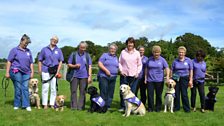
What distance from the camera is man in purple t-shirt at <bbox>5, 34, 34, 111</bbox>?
972 cm

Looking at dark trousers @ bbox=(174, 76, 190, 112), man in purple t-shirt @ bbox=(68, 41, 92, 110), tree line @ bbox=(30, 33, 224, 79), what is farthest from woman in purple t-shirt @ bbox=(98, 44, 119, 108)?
tree line @ bbox=(30, 33, 224, 79)

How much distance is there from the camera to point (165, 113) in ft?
33.2

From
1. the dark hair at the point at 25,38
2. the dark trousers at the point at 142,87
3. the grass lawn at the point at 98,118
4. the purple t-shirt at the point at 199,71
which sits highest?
the dark hair at the point at 25,38

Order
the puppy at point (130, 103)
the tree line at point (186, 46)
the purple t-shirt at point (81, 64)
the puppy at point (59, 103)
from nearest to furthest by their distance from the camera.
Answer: the puppy at point (130, 103) < the puppy at point (59, 103) < the purple t-shirt at point (81, 64) < the tree line at point (186, 46)

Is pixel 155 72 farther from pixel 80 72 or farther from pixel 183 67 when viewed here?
pixel 80 72

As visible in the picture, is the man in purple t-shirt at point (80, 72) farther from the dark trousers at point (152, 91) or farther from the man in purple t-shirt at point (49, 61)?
the dark trousers at point (152, 91)

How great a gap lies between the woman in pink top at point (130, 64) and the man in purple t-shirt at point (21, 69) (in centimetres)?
261

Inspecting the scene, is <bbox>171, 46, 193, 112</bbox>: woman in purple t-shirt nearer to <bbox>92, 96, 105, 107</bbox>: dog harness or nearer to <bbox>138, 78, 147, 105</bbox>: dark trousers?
<bbox>138, 78, 147, 105</bbox>: dark trousers

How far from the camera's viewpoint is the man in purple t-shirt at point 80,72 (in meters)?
10.2

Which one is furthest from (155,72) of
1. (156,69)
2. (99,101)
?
(99,101)

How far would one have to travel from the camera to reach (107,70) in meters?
10.0

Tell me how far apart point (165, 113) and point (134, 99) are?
1123 millimetres

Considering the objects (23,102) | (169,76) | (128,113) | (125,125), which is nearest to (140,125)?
(125,125)

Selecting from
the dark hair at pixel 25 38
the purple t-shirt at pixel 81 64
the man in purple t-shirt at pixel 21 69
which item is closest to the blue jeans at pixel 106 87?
the purple t-shirt at pixel 81 64
